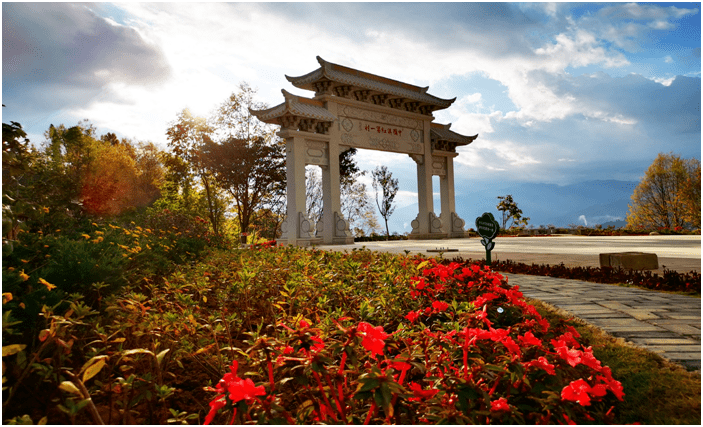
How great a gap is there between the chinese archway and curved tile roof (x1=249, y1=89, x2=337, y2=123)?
33 millimetres

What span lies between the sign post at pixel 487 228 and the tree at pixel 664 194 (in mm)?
30245

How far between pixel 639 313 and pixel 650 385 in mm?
1547

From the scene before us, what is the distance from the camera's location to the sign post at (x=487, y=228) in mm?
5082

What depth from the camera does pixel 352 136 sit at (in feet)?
52.4

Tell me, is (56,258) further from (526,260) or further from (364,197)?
(364,197)

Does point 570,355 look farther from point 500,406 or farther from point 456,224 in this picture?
point 456,224

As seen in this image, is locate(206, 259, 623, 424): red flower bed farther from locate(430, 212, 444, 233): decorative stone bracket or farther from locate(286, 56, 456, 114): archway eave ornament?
locate(430, 212, 444, 233): decorative stone bracket

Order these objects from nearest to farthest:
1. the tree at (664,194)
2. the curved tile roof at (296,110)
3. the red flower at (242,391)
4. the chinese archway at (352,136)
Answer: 1. the red flower at (242,391)
2. the curved tile roof at (296,110)
3. the chinese archway at (352,136)
4. the tree at (664,194)

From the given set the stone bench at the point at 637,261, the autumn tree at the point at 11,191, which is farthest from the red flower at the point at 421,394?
the stone bench at the point at 637,261

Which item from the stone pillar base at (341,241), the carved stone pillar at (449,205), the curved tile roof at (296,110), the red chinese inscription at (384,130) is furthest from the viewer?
the carved stone pillar at (449,205)

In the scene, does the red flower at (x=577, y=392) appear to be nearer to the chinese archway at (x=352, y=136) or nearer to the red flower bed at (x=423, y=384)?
the red flower bed at (x=423, y=384)

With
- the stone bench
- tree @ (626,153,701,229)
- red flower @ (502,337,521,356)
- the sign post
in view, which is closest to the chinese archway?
the sign post

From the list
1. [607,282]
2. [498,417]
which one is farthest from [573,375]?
[607,282]

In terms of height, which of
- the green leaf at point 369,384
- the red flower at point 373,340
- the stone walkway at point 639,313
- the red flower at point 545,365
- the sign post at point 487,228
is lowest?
the stone walkway at point 639,313
